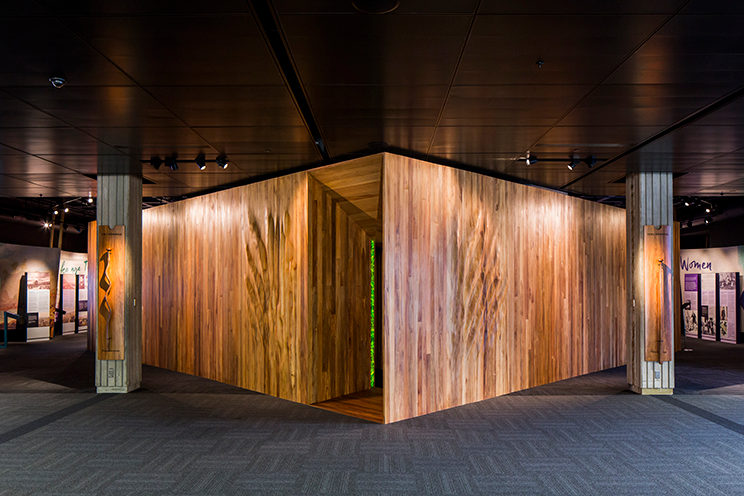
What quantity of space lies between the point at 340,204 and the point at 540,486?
4.55 metres

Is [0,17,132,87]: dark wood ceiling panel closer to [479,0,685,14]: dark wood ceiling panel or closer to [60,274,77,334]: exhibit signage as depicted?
[479,0,685,14]: dark wood ceiling panel

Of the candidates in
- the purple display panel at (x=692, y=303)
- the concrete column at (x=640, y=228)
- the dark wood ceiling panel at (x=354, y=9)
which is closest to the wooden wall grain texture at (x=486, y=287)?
the concrete column at (x=640, y=228)

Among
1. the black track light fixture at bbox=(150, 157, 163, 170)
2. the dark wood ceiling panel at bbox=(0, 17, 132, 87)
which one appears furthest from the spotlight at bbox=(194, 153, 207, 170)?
the dark wood ceiling panel at bbox=(0, 17, 132, 87)

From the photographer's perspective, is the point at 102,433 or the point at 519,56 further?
the point at 102,433

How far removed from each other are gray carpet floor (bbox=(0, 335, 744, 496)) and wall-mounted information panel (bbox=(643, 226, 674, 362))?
83cm

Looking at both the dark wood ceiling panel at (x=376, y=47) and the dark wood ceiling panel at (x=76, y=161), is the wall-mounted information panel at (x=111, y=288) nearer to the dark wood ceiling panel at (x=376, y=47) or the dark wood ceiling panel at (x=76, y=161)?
the dark wood ceiling panel at (x=76, y=161)

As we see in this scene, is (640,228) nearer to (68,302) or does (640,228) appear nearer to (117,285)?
(117,285)

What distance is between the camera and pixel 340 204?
7086 mm

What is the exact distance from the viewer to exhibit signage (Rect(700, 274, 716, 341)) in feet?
43.0

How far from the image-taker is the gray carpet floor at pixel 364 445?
13.0 feet

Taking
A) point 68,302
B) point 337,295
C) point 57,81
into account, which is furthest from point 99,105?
point 68,302

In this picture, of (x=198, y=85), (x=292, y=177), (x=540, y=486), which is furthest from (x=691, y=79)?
(x=292, y=177)

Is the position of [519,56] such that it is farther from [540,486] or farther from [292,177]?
[292,177]

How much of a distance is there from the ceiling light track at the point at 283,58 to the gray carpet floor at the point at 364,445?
11.4ft
